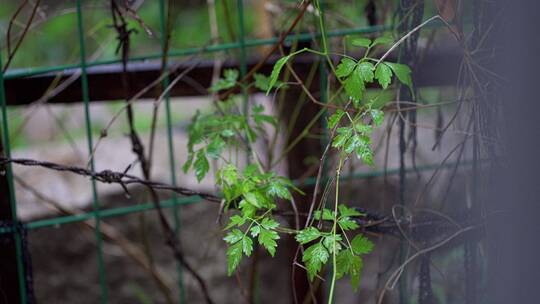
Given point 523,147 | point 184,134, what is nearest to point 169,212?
point 184,134

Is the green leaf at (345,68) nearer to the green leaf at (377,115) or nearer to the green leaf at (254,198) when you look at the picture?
the green leaf at (377,115)

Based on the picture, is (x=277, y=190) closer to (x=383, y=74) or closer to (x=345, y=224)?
(x=345, y=224)

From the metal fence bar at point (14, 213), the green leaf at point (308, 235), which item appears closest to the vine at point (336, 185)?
the green leaf at point (308, 235)

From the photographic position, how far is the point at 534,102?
35.1 inches

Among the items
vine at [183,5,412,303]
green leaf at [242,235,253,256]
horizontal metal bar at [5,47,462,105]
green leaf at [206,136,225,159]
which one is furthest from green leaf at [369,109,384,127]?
horizontal metal bar at [5,47,462,105]

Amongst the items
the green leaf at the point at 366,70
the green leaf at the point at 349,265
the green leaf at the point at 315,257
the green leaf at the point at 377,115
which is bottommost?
the green leaf at the point at 349,265

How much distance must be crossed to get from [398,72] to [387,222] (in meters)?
0.53

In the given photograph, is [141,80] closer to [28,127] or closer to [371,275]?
[371,275]

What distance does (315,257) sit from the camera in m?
1.49

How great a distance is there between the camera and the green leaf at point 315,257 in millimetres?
1474

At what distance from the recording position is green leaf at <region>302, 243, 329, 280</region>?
1.47m

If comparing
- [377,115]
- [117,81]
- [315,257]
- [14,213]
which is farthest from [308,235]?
[117,81]

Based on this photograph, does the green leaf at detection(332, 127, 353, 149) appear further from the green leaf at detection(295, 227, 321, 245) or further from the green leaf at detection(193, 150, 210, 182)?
the green leaf at detection(193, 150, 210, 182)

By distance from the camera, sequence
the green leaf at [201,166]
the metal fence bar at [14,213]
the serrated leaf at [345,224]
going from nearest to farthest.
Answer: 1. the serrated leaf at [345,224]
2. the green leaf at [201,166]
3. the metal fence bar at [14,213]
